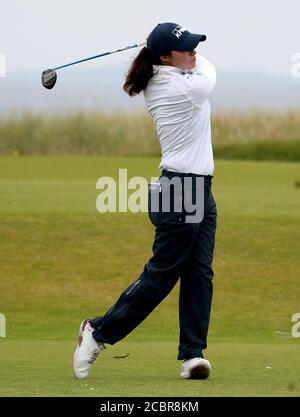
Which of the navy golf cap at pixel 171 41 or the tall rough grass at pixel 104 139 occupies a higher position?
the navy golf cap at pixel 171 41

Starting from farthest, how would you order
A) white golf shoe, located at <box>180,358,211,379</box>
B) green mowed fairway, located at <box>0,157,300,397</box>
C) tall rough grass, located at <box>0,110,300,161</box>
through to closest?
tall rough grass, located at <box>0,110,300,161</box> < white golf shoe, located at <box>180,358,211,379</box> < green mowed fairway, located at <box>0,157,300,397</box>

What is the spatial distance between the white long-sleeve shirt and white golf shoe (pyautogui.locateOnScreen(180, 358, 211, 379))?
102 cm

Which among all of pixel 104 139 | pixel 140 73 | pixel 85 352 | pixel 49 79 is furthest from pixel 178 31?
pixel 104 139

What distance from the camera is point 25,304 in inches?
528

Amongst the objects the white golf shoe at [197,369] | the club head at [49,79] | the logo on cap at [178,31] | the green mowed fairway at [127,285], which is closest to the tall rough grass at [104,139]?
the green mowed fairway at [127,285]

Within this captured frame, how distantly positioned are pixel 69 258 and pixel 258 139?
15634mm

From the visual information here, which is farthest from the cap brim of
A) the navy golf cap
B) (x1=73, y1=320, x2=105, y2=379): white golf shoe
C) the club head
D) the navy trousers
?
(x1=73, y1=320, x2=105, y2=379): white golf shoe

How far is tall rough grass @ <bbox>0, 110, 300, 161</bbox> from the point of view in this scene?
2864 centimetres

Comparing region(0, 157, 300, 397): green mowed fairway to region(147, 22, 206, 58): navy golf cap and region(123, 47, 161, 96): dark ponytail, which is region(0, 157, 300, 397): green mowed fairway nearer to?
region(123, 47, 161, 96): dark ponytail

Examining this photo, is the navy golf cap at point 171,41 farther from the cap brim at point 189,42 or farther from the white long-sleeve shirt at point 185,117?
the white long-sleeve shirt at point 185,117

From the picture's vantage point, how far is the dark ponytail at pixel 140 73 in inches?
323

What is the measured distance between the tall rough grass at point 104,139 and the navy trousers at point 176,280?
19781 millimetres

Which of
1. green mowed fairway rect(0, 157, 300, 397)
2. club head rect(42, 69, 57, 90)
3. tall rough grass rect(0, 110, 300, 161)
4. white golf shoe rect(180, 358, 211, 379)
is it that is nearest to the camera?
green mowed fairway rect(0, 157, 300, 397)
